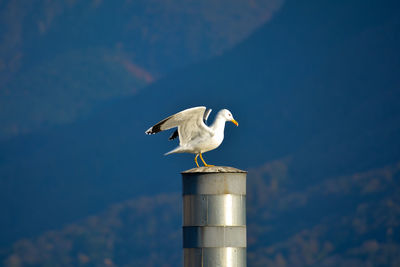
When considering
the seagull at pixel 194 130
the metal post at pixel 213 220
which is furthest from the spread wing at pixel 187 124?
the metal post at pixel 213 220

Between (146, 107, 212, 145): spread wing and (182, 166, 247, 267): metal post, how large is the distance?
129 inches

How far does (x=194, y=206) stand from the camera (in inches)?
551

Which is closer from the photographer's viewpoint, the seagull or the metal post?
the metal post

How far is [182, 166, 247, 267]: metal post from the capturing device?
548 inches

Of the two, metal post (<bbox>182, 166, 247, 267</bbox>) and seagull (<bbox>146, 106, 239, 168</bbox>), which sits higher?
seagull (<bbox>146, 106, 239, 168</bbox>)

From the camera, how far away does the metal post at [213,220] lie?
13.9m

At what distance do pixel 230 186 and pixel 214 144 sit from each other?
11.0 ft

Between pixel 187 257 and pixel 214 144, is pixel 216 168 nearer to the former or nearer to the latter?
pixel 187 257

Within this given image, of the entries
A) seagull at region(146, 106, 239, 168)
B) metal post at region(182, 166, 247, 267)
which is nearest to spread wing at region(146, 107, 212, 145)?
seagull at region(146, 106, 239, 168)

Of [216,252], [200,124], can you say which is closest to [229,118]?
[200,124]

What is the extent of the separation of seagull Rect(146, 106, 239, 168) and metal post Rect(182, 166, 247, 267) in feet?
10.3

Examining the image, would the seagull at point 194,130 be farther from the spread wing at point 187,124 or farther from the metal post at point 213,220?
the metal post at point 213,220

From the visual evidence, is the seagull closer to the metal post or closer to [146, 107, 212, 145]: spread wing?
[146, 107, 212, 145]: spread wing

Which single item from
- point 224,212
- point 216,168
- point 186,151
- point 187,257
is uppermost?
point 186,151
